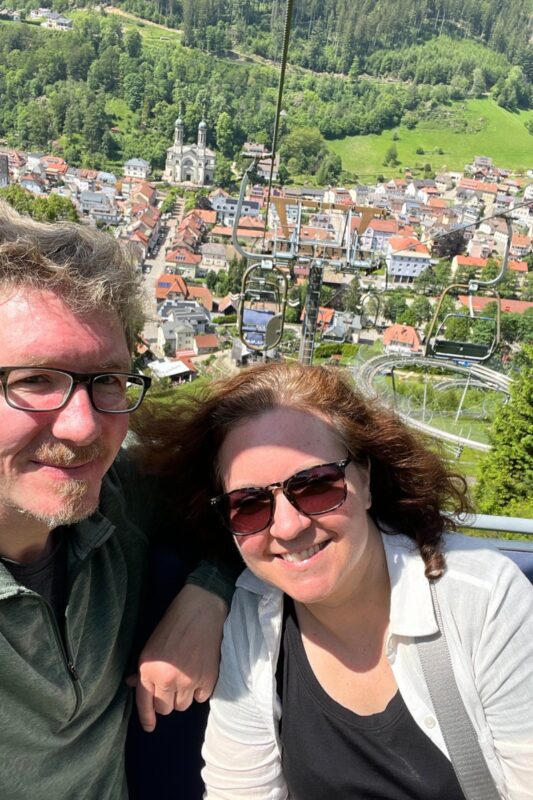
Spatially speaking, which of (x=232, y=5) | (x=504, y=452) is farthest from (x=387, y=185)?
(x=504, y=452)

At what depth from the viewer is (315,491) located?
2.11ft

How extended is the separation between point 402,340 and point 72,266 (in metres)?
23.4

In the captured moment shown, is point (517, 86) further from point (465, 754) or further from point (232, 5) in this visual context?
point (465, 754)

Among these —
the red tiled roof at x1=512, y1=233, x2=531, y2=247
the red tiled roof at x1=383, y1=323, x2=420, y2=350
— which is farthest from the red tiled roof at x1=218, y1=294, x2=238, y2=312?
the red tiled roof at x1=512, y1=233, x2=531, y2=247

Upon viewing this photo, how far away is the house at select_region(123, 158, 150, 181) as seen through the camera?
124 feet

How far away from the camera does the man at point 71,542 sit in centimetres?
55

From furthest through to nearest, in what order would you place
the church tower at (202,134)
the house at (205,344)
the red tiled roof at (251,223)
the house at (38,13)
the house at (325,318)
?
the house at (38,13) → the church tower at (202,134) → the red tiled roof at (251,223) → the house at (205,344) → the house at (325,318)

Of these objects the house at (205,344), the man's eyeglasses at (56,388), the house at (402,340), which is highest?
the man's eyeglasses at (56,388)

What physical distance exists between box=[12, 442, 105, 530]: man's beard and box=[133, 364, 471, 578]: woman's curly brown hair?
6.8 inches

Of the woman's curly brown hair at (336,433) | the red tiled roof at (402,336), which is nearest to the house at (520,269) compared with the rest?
the red tiled roof at (402,336)

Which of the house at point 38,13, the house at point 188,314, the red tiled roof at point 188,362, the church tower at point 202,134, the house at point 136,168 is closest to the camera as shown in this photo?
the red tiled roof at point 188,362

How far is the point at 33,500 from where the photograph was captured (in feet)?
1.82

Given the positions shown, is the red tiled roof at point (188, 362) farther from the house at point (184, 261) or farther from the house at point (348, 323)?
the house at point (184, 261)

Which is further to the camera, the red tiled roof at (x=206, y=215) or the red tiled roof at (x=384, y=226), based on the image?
the red tiled roof at (x=206, y=215)
